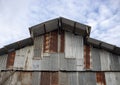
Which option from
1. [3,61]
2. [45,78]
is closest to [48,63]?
[45,78]

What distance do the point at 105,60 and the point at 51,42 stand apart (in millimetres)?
3655

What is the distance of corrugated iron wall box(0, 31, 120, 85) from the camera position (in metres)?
11.2

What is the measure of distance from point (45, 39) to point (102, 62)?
13.2 ft

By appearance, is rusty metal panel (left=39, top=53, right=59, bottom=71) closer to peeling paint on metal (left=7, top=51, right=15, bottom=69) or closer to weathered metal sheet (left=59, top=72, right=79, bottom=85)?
weathered metal sheet (left=59, top=72, right=79, bottom=85)

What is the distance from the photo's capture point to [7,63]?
40.3ft

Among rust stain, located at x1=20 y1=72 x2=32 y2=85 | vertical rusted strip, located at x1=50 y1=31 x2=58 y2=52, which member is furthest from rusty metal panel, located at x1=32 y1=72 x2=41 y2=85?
vertical rusted strip, located at x1=50 y1=31 x2=58 y2=52

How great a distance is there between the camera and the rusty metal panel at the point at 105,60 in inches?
469

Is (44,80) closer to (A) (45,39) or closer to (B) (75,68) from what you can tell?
(B) (75,68)

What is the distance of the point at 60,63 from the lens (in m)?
12.0

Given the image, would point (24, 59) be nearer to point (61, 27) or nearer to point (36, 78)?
point (36, 78)

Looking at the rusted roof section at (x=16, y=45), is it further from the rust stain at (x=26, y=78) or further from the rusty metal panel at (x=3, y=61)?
the rust stain at (x=26, y=78)

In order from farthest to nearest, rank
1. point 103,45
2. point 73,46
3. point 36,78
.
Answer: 1. point 73,46
2. point 103,45
3. point 36,78

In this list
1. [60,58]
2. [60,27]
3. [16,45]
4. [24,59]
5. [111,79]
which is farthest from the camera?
[60,27]

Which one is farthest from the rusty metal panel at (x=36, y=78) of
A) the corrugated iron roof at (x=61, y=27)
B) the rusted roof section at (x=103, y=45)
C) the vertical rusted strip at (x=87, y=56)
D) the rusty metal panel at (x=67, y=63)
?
the rusted roof section at (x=103, y=45)
